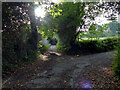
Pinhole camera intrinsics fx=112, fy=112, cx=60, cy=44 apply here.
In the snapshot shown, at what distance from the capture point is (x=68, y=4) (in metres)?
8.86

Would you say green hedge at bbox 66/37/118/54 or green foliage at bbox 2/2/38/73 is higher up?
green foliage at bbox 2/2/38/73

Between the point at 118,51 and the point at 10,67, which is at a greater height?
the point at 118,51

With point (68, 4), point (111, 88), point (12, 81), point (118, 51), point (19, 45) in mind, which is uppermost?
point (68, 4)

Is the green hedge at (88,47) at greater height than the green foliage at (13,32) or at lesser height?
lesser

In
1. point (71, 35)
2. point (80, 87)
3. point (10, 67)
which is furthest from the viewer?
point (71, 35)

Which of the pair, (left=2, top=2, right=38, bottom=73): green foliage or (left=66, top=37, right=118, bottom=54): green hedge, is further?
(left=66, top=37, right=118, bottom=54): green hedge

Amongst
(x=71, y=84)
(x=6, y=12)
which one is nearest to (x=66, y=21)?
(x=6, y=12)

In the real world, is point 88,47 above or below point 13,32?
below

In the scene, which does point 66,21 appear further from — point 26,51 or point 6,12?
point 6,12

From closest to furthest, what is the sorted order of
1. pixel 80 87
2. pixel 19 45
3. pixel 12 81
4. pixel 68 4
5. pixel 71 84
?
pixel 80 87
pixel 71 84
pixel 12 81
pixel 19 45
pixel 68 4

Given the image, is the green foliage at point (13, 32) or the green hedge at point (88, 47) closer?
the green foliage at point (13, 32)

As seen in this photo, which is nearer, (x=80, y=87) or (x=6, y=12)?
(x=80, y=87)

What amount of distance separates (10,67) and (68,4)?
6.28 metres

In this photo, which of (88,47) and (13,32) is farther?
(88,47)
